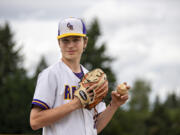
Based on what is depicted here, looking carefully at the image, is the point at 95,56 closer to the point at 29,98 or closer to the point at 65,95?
the point at 29,98

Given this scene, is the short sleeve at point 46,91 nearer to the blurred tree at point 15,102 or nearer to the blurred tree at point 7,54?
the blurred tree at point 15,102

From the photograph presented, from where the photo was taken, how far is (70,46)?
2738 millimetres

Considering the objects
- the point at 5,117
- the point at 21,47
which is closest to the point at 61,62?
the point at 5,117

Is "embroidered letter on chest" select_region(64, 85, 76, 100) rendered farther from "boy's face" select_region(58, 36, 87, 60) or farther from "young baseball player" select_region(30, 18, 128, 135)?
"boy's face" select_region(58, 36, 87, 60)

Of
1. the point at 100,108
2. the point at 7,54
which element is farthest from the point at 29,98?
the point at 100,108

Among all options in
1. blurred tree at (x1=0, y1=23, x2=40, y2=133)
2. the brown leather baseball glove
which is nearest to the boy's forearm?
the brown leather baseball glove

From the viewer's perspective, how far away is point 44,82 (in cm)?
251

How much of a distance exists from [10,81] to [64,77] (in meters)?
26.9

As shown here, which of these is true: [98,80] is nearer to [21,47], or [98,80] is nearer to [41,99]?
[41,99]

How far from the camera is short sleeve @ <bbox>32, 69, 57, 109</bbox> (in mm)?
2439

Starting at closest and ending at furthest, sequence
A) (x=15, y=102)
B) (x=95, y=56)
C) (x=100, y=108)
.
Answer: (x=100, y=108), (x=95, y=56), (x=15, y=102)

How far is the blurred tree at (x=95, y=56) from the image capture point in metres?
23.2

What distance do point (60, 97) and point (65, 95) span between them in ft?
0.19

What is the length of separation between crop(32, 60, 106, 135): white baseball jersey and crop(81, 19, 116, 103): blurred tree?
64.4ft
